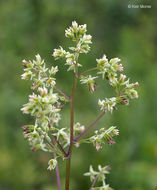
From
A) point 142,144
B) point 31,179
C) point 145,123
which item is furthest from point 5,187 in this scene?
point 145,123

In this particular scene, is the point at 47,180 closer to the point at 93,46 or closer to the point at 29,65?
the point at 29,65

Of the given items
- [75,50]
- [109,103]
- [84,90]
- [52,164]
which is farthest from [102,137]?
[84,90]

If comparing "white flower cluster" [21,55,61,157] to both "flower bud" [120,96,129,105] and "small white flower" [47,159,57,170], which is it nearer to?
"small white flower" [47,159,57,170]

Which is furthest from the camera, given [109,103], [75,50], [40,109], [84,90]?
[84,90]

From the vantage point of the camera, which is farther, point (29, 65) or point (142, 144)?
point (142, 144)

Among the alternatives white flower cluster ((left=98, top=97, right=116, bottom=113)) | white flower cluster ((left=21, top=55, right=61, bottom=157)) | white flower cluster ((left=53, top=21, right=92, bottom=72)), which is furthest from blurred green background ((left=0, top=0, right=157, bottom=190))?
white flower cluster ((left=53, top=21, right=92, bottom=72))

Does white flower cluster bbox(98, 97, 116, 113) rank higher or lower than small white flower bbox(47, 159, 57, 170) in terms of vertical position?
higher

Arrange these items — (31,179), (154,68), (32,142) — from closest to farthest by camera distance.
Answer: (32,142)
(31,179)
(154,68)

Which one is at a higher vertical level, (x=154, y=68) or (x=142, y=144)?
(x=154, y=68)

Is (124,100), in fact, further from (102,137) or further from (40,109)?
(40,109)
